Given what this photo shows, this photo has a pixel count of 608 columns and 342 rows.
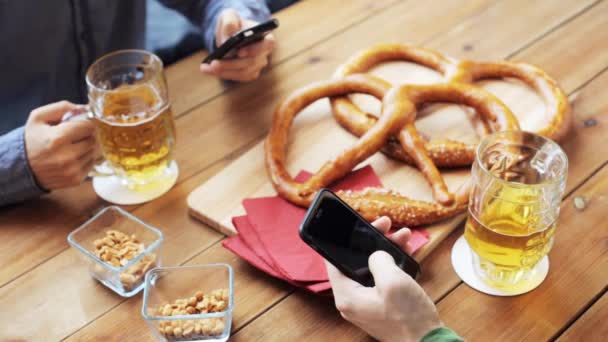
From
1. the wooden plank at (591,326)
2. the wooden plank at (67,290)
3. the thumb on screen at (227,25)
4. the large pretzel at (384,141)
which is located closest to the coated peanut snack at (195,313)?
the wooden plank at (67,290)

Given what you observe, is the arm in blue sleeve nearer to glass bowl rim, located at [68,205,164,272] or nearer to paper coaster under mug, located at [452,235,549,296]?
glass bowl rim, located at [68,205,164,272]

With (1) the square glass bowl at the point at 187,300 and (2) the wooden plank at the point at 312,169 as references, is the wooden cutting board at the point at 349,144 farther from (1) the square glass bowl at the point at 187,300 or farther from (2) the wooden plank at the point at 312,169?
(1) the square glass bowl at the point at 187,300

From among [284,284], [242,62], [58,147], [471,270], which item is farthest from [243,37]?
[471,270]

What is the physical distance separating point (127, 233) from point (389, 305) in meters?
0.49

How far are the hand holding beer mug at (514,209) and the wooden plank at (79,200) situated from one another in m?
0.55

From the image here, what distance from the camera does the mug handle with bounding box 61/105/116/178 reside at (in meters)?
1.29

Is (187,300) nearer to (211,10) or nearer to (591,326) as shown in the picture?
(591,326)

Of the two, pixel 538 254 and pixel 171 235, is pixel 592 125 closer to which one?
pixel 538 254

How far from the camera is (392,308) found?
37.8 inches

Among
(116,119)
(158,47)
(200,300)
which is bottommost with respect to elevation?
(158,47)

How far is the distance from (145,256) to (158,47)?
3.21 feet

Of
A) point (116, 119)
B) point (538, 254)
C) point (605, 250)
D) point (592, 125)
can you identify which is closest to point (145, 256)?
point (116, 119)

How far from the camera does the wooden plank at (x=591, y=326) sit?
1.03 meters

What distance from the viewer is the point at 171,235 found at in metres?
1.25
